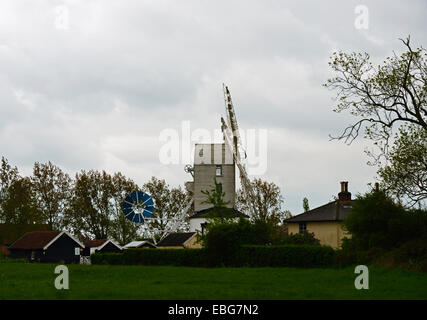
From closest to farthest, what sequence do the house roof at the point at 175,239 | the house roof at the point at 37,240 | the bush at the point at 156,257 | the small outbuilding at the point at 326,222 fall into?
the bush at the point at 156,257, the small outbuilding at the point at 326,222, the house roof at the point at 37,240, the house roof at the point at 175,239

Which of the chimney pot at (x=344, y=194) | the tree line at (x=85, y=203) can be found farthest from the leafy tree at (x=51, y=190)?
the chimney pot at (x=344, y=194)

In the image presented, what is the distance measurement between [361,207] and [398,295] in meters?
21.3

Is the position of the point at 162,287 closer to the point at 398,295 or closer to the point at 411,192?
the point at 398,295

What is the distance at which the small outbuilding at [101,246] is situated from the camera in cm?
8657

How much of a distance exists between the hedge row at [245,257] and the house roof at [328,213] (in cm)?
2514

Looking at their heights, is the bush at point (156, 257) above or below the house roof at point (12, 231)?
below

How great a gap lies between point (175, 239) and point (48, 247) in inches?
674

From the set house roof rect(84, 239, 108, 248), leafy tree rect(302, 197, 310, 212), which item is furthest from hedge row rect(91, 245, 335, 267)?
leafy tree rect(302, 197, 310, 212)

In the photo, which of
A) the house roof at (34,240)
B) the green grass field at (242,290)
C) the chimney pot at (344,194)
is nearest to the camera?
the green grass field at (242,290)

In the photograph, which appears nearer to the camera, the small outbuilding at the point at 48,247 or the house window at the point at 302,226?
the house window at the point at 302,226

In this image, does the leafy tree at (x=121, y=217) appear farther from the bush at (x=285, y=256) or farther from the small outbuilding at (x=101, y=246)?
the bush at (x=285, y=256)

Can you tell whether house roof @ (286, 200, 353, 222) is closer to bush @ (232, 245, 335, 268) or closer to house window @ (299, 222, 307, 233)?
house window @ (299, 222, 307, 233)

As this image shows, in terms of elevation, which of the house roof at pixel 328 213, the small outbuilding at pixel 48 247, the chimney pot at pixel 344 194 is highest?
the chimney pot at pixel 344 194
